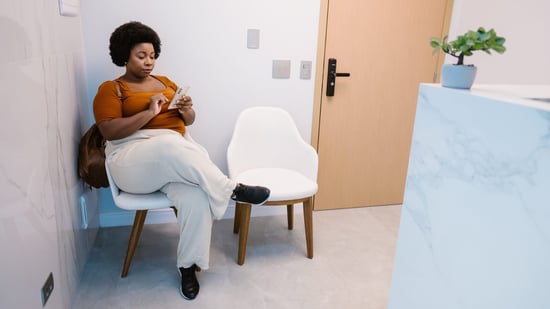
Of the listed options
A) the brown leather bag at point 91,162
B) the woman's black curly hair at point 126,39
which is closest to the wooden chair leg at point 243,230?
the brown leather bag at point 91,162

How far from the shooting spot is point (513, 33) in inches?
95.8

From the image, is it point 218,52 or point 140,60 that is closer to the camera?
point 140,60

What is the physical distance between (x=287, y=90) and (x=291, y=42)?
0.31m

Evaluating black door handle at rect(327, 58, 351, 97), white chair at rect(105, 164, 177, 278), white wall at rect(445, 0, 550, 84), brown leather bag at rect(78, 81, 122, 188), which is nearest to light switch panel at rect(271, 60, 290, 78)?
black door handle at rect(327, 58, 351, 97)

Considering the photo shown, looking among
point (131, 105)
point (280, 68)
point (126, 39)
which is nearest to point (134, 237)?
point (131, 105)

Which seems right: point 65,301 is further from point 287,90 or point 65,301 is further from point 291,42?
point 291,42

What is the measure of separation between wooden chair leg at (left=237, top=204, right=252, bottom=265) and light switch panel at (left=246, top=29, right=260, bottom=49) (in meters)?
1.01

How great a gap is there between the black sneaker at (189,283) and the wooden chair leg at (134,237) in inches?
11.1

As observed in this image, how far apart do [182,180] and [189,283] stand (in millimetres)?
510

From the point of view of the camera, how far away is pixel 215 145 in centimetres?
259

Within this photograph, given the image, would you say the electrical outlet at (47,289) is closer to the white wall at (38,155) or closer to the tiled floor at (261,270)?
the white wall at (38,155)

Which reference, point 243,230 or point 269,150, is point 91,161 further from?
point 269,150

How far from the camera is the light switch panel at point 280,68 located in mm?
2541

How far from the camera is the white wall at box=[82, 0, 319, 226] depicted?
226 cm
